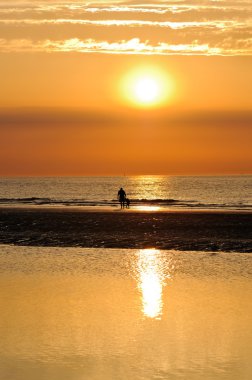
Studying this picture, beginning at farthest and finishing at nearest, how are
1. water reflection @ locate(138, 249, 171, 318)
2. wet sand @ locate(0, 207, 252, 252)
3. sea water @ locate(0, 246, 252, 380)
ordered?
wet sand @ locate(0, 207, 252, 252), water reflection @ locate(138, 249, 171, 318), sea water @ locate(0, 246, 252, 380)

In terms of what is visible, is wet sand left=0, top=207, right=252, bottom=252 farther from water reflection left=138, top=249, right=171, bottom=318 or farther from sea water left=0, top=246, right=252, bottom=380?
sea water left=0, top=246, right=252, bottom=380

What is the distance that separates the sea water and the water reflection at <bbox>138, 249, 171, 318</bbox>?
35 millimetres

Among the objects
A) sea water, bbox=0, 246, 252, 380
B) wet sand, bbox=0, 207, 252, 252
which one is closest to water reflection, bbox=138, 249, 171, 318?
sea water, bbox=0, 246, 252, 380

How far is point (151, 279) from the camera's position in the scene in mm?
25859

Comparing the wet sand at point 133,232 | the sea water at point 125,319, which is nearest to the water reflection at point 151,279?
the sea water at point 125,319

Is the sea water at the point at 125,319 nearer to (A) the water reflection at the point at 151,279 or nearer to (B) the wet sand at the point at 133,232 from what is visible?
(A) the water reflection at the point at 151,279

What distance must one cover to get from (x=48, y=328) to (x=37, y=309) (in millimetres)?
2379

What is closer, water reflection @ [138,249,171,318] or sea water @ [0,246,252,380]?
sea water @ [0,246,252,380]

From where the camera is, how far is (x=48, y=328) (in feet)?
58.4

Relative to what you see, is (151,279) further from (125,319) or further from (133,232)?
(133,232)

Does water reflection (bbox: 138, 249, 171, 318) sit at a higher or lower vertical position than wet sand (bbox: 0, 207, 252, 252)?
lower

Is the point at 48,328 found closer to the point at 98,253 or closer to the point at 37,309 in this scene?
the point at 37,309

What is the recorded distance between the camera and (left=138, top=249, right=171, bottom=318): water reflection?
20584mm

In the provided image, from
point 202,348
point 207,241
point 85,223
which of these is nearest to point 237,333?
point 202,348
